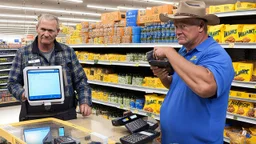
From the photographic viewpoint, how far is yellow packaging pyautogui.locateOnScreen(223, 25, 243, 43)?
9.77 ft

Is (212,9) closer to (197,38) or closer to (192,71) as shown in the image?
(197,38)

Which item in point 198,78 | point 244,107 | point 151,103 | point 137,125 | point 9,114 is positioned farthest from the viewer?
point 9,114

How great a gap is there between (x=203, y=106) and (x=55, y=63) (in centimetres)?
157

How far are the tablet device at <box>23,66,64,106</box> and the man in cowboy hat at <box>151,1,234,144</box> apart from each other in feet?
2.65

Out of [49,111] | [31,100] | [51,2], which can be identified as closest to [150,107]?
[49,111]

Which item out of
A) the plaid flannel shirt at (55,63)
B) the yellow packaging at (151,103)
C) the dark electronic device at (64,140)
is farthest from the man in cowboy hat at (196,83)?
the yellow packaging at (151,103)

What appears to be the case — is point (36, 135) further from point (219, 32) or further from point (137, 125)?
point (219, 32)

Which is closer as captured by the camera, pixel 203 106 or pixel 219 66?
pixel 219 66

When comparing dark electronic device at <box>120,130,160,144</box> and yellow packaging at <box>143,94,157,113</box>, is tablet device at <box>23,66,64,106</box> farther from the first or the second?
yellow packaging at <box>143,94,157,113</box>

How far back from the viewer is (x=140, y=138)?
155 centimetres

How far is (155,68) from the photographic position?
72.3 inches

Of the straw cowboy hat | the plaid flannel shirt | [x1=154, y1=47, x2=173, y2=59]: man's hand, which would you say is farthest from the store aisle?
the straw cowboy hat

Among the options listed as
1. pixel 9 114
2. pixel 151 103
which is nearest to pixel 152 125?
pixel 151 103

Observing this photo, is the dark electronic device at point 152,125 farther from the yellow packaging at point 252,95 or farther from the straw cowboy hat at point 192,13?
the yellow packaging at point 252,95
